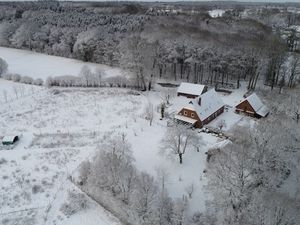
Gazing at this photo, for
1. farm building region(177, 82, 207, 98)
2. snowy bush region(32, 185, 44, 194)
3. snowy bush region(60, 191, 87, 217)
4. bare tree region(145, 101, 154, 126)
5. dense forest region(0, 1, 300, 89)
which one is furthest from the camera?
dense forest region(0, 1, 300, 89)

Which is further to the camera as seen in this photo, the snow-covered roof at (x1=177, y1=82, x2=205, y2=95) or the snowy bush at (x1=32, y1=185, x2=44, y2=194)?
the snow-covered roof at (x1=177, y1=82, x2=205, y2=95)

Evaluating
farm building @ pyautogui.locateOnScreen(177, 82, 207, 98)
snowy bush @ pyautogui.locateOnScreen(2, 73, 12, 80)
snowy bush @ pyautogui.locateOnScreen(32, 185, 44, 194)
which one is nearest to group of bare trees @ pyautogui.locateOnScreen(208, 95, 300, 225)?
snowy bush @ pyautogui.locateOnScreen(32, 185, 44, 194)

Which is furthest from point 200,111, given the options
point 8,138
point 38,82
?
point 38,82

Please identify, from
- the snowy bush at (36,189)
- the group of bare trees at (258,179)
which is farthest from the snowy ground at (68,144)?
the group of bare trees at (258,179)

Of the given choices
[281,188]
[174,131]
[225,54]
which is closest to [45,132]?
[174,131]

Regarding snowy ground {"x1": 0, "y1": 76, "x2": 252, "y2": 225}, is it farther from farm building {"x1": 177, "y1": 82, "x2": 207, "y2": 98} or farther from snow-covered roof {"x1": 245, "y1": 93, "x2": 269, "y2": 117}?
snow-covered roof {"x1": 245, "y1": 93, "x2": 269, "y2": 117}

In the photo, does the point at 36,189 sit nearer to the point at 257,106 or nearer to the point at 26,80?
the point at 257,106

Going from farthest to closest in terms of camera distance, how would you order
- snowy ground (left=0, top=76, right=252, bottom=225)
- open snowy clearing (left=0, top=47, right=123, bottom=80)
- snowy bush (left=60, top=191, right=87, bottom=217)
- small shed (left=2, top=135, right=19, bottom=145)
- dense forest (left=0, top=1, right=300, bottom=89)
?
open snowy clearing (left=0, top=47, right=123, bottom=80), dense forest (left=0, top=1, right=300, bottom=89), small shed (left=2, top=135, right=19, bottom=145), snowy ground (left=0, top=76, right=252, bottom=225), snowy bush (left=60, top=191, right=87, bottom=217)

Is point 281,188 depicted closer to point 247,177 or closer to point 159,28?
point 247,177

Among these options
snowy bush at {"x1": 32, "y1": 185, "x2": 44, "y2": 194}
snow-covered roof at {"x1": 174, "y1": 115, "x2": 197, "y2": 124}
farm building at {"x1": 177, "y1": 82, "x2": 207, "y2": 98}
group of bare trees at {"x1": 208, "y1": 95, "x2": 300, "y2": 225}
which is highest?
group of bare trees at {"x1": 208, "y1": 95, "x2": 300, "y2": 225}
